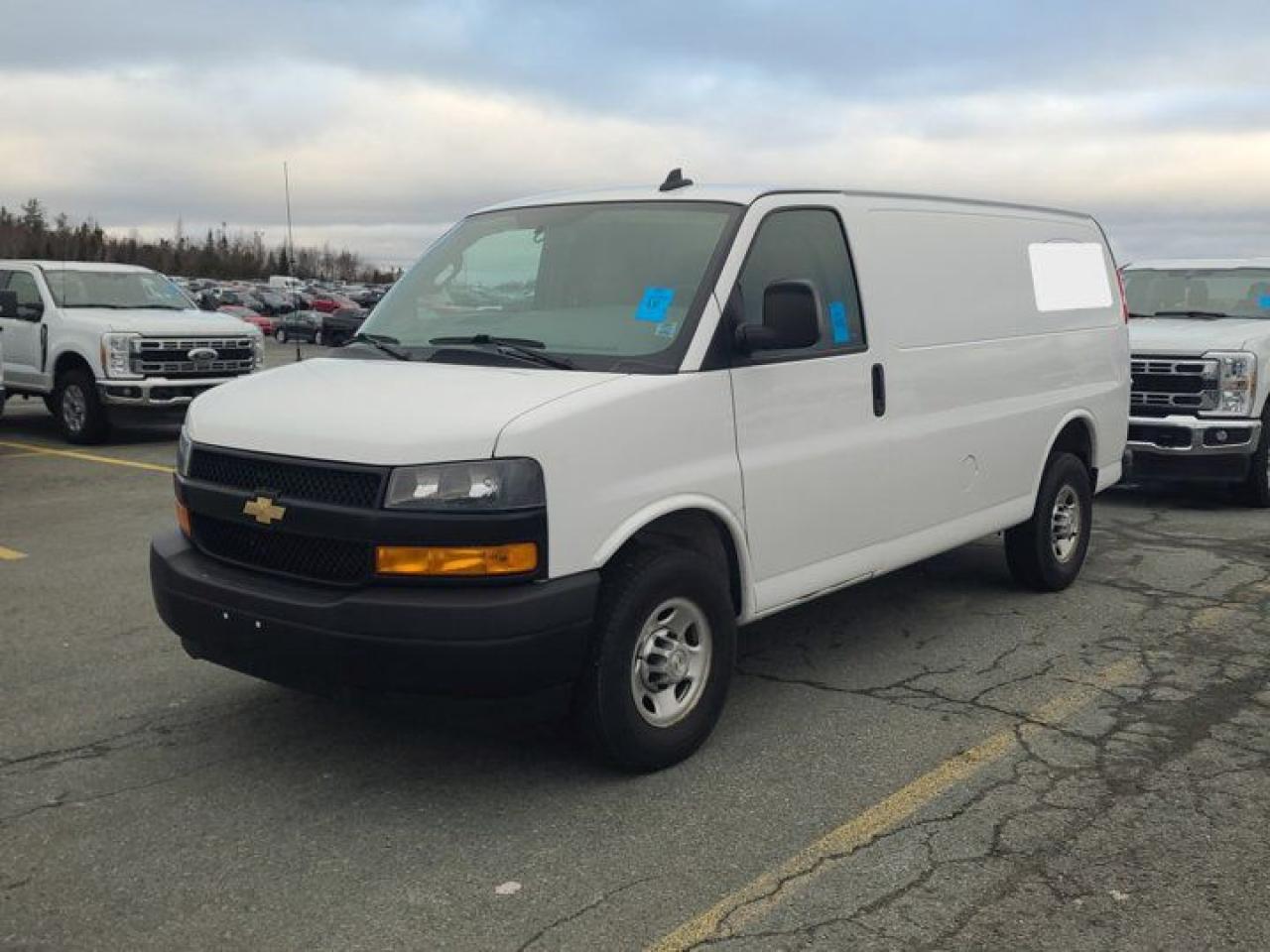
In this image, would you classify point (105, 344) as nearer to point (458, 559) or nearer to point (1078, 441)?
point (1078, 441)

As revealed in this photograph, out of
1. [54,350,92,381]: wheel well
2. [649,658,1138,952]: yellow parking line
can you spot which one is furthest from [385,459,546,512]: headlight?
[54,350,92,381]: wheel well

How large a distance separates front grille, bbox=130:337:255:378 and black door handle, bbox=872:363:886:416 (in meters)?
10.5

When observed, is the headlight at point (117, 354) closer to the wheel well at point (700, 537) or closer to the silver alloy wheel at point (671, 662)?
the wheel well at point (700, 537)

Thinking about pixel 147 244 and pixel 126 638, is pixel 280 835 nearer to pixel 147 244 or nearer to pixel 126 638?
pixel 126 638

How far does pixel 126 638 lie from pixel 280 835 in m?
2.53

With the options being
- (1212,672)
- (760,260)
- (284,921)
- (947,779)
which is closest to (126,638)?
(284,921)

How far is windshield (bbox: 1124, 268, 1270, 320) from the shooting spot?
35.0 feet

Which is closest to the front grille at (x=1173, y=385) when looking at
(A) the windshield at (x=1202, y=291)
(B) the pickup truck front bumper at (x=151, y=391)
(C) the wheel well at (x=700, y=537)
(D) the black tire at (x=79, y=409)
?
(A) the windshield at (x=1202, y=291)

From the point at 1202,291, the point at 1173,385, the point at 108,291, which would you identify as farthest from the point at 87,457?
the point at 1202,291

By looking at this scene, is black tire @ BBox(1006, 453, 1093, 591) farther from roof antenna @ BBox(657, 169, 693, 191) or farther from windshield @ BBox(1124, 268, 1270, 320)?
windshield @ BBox(1124, 268, 1270, 320)

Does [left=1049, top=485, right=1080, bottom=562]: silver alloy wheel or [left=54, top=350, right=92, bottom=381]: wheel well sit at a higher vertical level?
[left=54, top=350, right=92, bottom=381]: wheel well

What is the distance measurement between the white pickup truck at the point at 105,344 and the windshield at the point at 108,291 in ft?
0.04

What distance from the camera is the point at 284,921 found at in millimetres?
3338

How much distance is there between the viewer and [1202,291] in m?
11.0
